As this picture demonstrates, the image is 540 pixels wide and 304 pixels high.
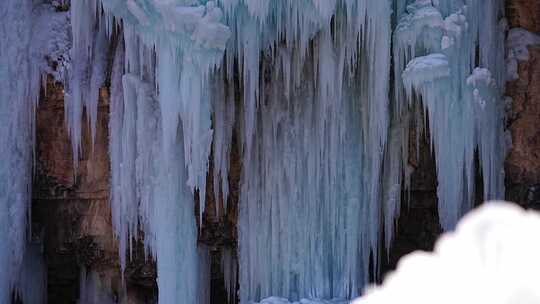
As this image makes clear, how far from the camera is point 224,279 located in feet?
26.8

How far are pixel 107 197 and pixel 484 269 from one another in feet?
18.1

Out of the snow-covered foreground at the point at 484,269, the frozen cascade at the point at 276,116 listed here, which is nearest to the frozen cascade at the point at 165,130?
the frozen cascade at the point at 276,116

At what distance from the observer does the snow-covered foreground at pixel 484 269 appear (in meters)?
2.86

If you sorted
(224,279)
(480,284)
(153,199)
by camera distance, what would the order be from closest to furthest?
(480,284), (153,199), (224,279)

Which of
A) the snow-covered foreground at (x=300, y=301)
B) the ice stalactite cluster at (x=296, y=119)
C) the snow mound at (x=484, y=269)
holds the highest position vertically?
the ice stalactite cluster at (x=296, y=119)

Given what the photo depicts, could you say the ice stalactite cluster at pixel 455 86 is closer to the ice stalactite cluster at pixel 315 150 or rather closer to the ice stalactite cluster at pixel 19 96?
the ice stalactite cluster at pixel 315 150

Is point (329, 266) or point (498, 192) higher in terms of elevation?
point (498, 192)

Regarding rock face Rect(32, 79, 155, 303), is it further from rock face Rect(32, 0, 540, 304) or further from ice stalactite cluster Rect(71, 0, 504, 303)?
ice stalactite cluster Rect(71, 0, 504, 303)

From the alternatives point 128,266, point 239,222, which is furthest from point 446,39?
point 128,266

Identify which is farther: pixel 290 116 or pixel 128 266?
pixel 128 266

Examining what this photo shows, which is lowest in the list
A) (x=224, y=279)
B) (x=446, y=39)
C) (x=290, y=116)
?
(x=224, y=279)

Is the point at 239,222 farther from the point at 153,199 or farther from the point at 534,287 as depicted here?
the point at 534,287

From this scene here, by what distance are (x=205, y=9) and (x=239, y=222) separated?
2.16 metres

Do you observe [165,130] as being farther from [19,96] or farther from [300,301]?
[300,301]
